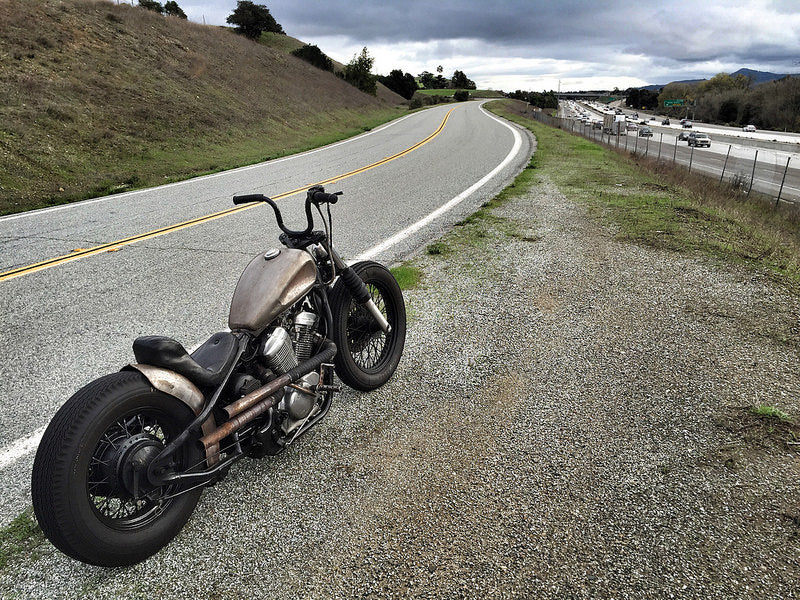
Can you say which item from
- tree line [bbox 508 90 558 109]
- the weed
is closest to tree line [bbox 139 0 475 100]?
the weed

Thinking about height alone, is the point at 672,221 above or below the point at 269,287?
below

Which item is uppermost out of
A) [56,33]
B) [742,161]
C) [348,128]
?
[56,33]

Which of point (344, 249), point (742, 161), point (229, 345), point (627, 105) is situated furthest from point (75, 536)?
point (627, 105)

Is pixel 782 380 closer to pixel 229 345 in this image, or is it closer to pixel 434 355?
pixel 434 355

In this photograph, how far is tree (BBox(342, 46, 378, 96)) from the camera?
56219mm

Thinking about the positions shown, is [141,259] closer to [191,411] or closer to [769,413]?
[191,411]

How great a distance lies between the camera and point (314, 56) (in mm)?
51344

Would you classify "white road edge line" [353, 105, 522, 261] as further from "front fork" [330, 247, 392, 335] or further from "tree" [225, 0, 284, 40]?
"tree" [225, 0, 284, 40]

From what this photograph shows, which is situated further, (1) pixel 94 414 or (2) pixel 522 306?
(2) pixel 522 306

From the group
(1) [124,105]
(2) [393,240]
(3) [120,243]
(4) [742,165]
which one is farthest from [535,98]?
(3) [120,243]

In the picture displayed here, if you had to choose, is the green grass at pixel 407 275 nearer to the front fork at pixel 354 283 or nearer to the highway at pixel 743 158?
the front fork at pixel 354 283

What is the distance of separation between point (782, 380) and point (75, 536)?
4365mm

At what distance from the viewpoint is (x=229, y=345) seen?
2766mm

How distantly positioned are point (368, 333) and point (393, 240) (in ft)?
11.9
